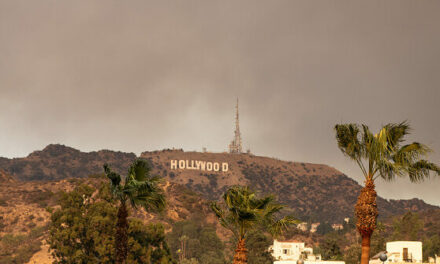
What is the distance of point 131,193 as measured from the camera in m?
29.4

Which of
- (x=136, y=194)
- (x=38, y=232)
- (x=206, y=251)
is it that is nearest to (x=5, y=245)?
(x=38, y=232)

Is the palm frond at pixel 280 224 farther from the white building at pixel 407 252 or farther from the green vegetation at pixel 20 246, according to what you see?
the green vegetation at pixel 20 246

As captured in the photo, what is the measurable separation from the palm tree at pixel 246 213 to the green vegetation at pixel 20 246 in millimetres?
97863

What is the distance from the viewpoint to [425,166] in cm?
2752

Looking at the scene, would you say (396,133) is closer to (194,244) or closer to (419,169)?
(419,169)

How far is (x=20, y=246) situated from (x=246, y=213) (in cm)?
10825

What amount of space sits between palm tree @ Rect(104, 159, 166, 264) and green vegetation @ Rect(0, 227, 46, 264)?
321 feet

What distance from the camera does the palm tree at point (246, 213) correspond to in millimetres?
31359

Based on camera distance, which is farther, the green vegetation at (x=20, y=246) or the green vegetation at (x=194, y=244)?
the green vegetation at (x=194, y=244)

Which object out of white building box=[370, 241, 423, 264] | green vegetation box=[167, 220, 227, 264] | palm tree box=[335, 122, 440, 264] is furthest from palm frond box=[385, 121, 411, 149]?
green vegetation box=[167, 220, 227, 264]

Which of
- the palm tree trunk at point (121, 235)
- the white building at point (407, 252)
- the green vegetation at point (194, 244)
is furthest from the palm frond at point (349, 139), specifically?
the green vegetation at point (194, 244)

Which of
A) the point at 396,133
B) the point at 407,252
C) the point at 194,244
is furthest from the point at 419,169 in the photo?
the point at 194,244

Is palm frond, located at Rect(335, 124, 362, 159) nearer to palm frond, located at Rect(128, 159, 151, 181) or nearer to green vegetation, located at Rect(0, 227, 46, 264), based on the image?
palm frond, located at Rect(128, 159, 151, 181)

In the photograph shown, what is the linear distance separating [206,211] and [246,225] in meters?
152
